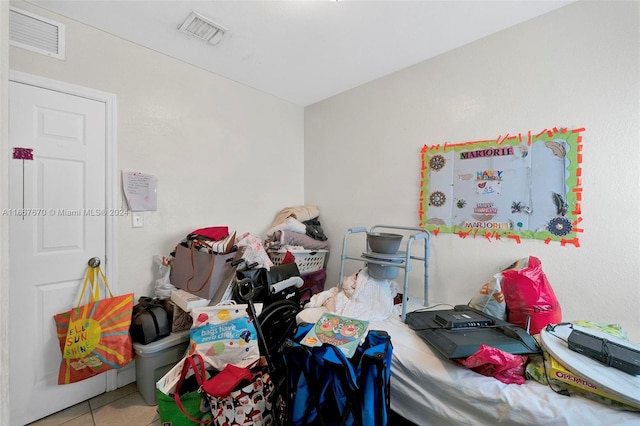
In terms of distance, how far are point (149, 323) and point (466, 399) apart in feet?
5.93

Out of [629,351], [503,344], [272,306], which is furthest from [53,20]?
[629,351]

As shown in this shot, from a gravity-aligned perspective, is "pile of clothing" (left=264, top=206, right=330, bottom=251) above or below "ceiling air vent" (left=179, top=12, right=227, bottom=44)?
below

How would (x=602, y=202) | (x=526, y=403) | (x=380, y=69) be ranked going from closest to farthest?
(x=526, y=403) < (x=602, y=202) < (x=380, y=69)

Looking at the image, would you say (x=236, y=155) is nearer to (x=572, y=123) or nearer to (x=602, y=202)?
(x=572, y=123)

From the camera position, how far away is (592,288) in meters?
1.52

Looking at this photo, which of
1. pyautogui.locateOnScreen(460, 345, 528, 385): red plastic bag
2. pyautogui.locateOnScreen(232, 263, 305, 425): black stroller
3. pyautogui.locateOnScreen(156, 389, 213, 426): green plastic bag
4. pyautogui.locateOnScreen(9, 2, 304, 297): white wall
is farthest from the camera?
pyautogui.locateOnScreen(9, 2, 304, 297): white wall

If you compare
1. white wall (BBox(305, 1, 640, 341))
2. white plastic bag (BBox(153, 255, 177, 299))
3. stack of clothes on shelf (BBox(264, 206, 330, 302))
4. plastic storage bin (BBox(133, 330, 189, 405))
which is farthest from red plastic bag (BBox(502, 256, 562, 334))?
white plastic bag (BBox(153, 255, 177, 299))

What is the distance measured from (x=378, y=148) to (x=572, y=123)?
1301mm

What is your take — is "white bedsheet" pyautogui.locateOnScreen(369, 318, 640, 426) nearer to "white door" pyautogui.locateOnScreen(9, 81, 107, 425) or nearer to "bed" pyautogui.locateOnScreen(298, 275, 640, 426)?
"bed" pyautogui.locateOnScreen(298, 275, 640, 426)

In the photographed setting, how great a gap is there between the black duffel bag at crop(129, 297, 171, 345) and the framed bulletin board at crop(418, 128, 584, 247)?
2018 millimetres

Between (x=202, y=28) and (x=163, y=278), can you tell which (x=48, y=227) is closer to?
(x=163, y=278)

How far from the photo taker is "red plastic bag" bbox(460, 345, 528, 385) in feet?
3.70

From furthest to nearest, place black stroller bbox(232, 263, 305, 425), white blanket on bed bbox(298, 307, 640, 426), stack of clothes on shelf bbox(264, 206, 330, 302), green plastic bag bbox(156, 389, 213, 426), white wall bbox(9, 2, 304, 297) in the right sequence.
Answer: stack of clothes on shelf bbox(264, 206, 330, 302) < white wall bbox(9, 2, 304, 297) < black stroller bbox(232, 263, 305, 425) < green plastic bag bbox(156, 389, 213, 426) < white blanket on bed bbox(298, 307, 640, 426)

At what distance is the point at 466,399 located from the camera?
1.12 m
